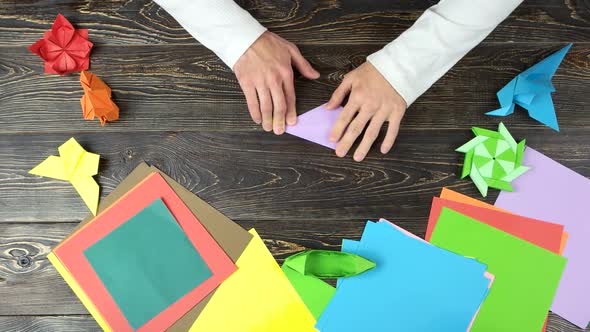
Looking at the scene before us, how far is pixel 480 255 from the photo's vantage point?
2.64 ft

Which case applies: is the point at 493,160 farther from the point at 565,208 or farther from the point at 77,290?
the point at 77,290

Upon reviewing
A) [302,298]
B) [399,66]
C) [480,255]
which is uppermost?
[399,66]

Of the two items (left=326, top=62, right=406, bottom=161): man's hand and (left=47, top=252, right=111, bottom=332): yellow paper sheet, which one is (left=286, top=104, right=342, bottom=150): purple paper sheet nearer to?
(left=326, top=62, right=406, bottom=161): man's hand

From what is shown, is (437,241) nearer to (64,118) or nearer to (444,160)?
(444,160)

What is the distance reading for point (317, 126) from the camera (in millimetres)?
850

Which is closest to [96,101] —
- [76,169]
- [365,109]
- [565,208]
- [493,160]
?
[76,169]

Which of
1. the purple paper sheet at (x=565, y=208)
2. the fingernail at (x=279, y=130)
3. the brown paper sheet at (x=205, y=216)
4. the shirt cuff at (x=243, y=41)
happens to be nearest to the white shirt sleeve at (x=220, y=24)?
the shirt cuff at (x=243, y=41)

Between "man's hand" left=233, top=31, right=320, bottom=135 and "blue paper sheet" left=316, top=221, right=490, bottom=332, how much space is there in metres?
0.29

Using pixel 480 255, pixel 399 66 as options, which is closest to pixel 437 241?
pixel 480 255

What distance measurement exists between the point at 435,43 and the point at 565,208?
37 cm

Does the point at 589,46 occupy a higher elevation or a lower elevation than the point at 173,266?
higher

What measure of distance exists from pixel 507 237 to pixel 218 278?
50 centimetres

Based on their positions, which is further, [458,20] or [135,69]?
[135,69]

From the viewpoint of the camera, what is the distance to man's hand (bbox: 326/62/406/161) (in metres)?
0.81
